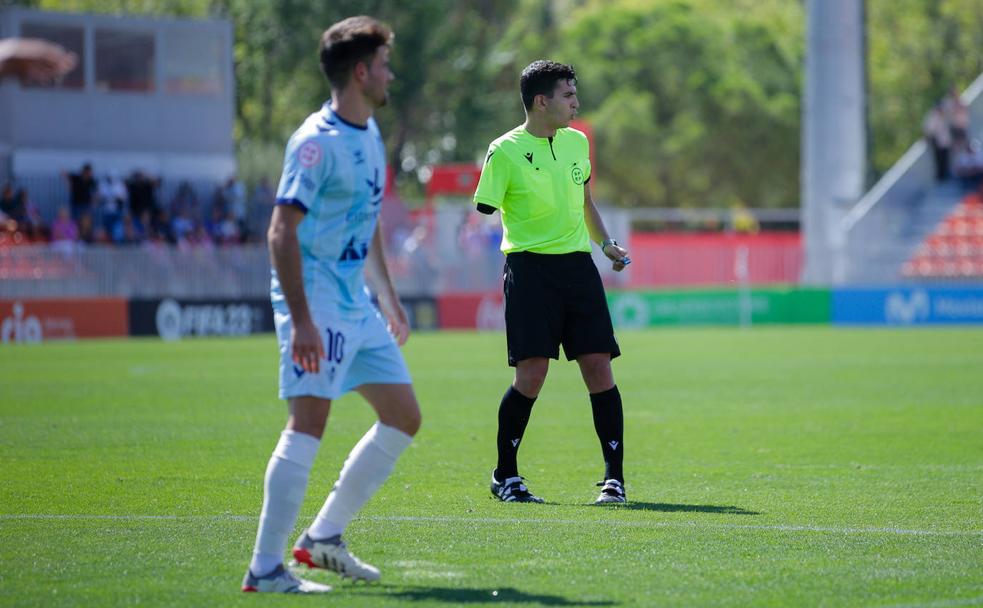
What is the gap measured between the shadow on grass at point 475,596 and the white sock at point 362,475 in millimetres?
336

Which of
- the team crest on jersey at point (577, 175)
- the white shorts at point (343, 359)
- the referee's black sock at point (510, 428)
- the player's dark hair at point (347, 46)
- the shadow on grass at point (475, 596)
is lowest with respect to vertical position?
the shadow on grass at point (475, 596)

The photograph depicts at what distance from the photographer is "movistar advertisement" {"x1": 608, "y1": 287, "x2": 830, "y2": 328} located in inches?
1382

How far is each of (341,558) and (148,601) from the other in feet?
2.51

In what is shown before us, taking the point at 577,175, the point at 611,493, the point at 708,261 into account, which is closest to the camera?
the point at 611,493

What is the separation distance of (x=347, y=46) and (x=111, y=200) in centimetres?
2608

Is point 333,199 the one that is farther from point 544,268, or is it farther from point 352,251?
point 544,268

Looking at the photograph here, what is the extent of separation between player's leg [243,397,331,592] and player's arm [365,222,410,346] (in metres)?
0.67

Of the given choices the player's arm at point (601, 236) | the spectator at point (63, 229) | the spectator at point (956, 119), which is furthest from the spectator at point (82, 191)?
the player's arm at point (601, 236)

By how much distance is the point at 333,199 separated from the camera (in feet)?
20.2

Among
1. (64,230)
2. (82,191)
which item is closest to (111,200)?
(82,191)

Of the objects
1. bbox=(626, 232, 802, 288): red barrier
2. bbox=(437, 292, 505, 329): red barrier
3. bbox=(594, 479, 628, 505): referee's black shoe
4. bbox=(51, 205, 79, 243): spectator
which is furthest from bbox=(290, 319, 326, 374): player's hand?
bbox=(626, 232, 802, 288): red barrier

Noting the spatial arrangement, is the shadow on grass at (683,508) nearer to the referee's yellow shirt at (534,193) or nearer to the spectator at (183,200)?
the referee's yellow shirt at (534,193)

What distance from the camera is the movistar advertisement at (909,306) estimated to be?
110 feet

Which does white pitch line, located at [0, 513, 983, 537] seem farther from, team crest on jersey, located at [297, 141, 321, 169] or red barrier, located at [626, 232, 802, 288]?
red barrier, located at [626, 232, 802, 288]
